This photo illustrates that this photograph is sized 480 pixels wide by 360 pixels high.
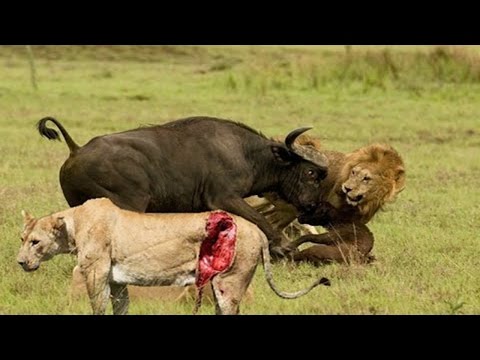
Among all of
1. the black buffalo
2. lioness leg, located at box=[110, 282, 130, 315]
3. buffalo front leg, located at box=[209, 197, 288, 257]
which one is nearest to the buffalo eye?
the black buffalo

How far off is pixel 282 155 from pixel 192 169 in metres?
0.82

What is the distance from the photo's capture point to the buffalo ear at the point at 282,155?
8.80 m

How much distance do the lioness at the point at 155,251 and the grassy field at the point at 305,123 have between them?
47cm

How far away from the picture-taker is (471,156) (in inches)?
582

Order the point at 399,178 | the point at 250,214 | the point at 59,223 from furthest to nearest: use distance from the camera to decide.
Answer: the point at 399,178 → the point at 250,214 → the point at 59,223

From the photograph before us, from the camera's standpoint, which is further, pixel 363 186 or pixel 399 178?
pixel 399 178

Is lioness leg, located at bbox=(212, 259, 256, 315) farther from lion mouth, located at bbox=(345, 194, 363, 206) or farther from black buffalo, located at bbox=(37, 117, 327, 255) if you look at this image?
lion mouth, located at bbox=(345, 194, 363, 206)

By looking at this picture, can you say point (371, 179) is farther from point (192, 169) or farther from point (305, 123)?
point (305, 123)

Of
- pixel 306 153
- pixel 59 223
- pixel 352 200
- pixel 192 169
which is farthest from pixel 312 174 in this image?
pixel 59 223

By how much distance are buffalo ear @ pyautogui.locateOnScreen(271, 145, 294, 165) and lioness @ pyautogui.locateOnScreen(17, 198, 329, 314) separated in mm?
2253

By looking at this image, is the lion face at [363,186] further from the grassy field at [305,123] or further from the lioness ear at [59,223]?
the lioness ear at [59,223]

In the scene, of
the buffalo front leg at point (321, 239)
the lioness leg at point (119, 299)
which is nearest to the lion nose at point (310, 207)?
the buffalo front leg at point (321, 239)

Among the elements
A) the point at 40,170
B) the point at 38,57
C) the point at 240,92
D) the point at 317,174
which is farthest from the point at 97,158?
the point at 38,57

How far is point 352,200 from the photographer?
29.8 feet
